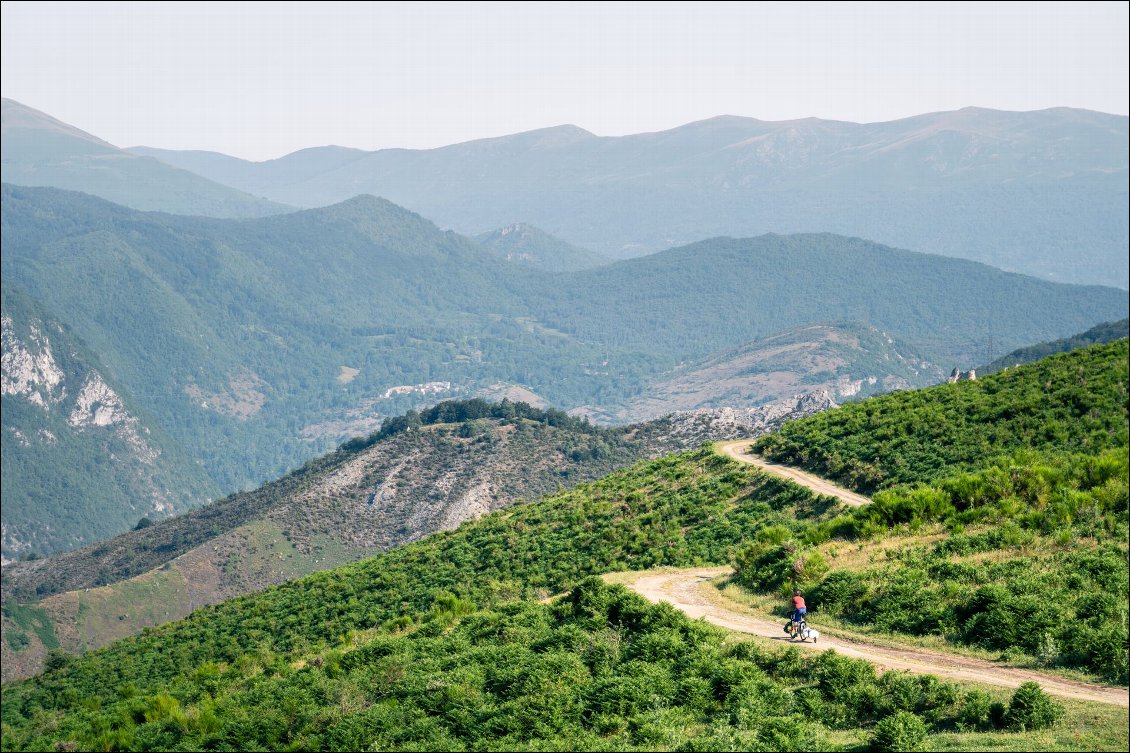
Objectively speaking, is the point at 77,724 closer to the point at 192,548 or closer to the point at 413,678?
the point at 413,678

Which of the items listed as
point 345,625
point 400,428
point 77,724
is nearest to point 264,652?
point 345,625

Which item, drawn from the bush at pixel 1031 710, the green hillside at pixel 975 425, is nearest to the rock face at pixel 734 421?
the green hillside at pixel 975 425

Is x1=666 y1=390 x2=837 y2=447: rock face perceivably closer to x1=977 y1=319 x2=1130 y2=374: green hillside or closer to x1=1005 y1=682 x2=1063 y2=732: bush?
x1=977 y1=319 x2=1130 y2=374: green hillside

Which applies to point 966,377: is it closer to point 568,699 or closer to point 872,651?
point 872,651

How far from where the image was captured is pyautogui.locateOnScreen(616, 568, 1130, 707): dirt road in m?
22.5

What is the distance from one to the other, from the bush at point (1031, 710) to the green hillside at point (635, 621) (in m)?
0.40

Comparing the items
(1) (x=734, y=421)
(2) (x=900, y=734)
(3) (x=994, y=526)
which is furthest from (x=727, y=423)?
(2) (x=900, y=734)

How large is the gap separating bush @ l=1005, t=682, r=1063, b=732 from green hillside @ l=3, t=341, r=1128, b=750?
40 centimetres

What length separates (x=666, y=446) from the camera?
13488 centimetres

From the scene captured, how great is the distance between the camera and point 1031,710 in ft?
69.0

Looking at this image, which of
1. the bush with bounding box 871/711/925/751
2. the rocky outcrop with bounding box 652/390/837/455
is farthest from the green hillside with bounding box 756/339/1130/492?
the rocky outcrop with bounding box 652/390/837/455

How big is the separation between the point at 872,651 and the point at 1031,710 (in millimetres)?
5885

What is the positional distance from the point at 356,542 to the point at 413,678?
309 ft

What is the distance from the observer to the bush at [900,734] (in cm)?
2056
